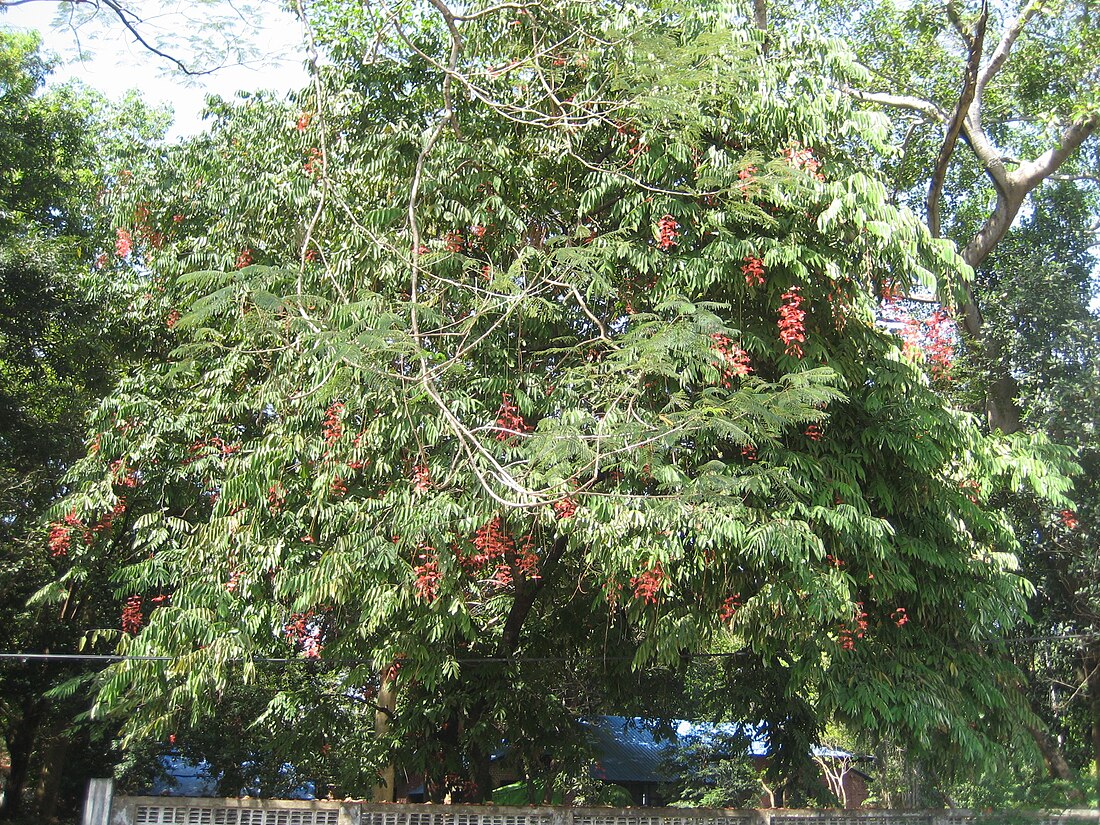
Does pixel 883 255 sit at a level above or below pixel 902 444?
above

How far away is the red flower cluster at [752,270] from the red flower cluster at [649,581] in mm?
1805

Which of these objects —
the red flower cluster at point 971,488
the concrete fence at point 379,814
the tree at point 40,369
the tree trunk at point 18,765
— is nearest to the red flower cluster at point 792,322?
the red flower cluster at point 971,488

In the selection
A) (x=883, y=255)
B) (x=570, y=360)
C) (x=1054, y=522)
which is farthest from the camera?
(x=1054, y=522)

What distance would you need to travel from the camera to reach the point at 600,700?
9.40 m

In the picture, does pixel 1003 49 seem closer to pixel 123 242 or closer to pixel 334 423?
pixel 334 423

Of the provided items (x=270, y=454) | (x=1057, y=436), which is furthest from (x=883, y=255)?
(x=270, y=454)

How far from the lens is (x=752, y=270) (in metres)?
5.82

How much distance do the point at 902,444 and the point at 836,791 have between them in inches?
421

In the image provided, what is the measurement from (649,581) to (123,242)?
18.5 ft

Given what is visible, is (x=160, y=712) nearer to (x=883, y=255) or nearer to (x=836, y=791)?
(x=883, y=255)

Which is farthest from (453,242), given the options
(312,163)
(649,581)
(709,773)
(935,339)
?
(709,773)

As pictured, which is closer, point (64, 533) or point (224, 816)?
point (224, 816)

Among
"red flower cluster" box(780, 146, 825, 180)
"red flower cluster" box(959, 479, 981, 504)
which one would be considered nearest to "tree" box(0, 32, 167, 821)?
"red flower cluster" box(780, 146, 825, 180)

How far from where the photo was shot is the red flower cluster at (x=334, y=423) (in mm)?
5973
